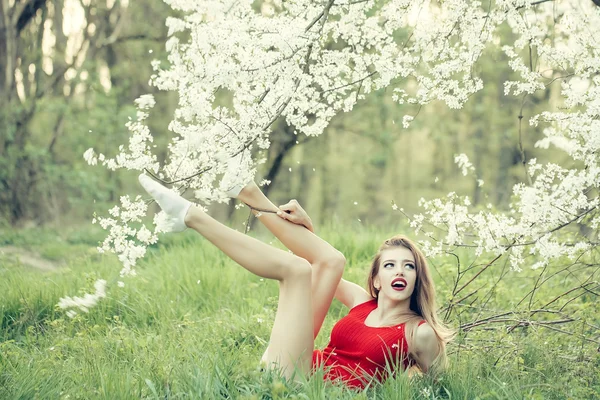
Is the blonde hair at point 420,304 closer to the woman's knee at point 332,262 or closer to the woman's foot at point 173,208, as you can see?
the woman's knee at point 332,262

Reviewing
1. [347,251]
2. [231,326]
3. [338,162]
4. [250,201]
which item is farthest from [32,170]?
[338,162]

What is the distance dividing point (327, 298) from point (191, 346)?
79 cm

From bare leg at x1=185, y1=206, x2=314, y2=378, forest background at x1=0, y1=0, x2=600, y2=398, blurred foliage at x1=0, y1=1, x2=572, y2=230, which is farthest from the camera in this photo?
blurred foliage at x1=0, y1=1, x2=572, y2=230

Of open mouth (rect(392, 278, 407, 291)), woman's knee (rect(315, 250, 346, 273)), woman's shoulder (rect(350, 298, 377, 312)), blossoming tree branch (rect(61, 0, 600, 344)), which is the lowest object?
woman's shoulder (rect(350, 298, 377, 312))

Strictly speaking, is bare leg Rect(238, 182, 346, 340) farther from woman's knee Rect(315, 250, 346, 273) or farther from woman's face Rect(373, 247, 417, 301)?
woman's face Rect(373, 247, 417, 301)

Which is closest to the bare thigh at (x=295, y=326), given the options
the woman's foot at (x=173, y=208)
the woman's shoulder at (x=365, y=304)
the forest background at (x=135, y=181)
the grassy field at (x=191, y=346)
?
the grassy field at (x=191, y=346)

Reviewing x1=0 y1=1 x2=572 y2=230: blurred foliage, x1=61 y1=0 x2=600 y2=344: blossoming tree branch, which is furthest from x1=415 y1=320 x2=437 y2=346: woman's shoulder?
x1=0 y1=1 x2=572 y2=230: blurred foliage

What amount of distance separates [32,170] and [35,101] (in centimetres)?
106

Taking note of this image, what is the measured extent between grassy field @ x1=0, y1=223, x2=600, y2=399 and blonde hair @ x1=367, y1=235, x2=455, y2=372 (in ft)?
0.41

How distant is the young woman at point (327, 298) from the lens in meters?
3.08

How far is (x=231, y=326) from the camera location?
4.15m

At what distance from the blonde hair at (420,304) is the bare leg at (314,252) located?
272 mm

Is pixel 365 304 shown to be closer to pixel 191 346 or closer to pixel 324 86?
pixel 191 346

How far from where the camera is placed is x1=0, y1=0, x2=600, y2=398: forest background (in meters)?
3.39
